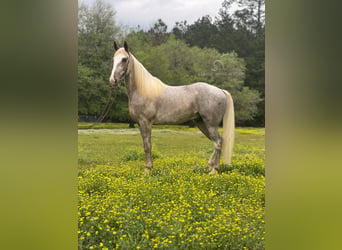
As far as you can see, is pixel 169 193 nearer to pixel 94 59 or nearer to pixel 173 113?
pixel 173 113

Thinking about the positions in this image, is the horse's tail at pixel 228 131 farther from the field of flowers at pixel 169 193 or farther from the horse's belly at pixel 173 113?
the horse's belly at pixel 173 113

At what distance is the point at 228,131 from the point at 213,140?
24 cm

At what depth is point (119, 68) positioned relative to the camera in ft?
10.1

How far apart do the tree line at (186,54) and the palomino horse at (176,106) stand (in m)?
0.11

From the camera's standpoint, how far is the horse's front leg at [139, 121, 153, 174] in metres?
3.29

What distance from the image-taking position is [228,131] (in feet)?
10.9

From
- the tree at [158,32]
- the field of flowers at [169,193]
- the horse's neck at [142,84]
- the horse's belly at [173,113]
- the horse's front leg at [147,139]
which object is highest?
the tree at [158,32]

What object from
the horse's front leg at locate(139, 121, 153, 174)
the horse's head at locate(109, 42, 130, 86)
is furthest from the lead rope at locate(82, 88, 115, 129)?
the horse's front leg at locate(139, 121, 153, 174)

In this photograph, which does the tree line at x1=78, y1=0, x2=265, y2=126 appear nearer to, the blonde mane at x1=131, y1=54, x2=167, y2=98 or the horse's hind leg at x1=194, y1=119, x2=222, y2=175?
the blonde mane at x1=131, y1=54, x2=167, y2=98

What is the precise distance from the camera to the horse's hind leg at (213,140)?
330 centimetres

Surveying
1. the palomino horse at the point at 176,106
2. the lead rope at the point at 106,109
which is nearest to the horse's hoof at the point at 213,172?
the palomino horse at the point at 176,106
